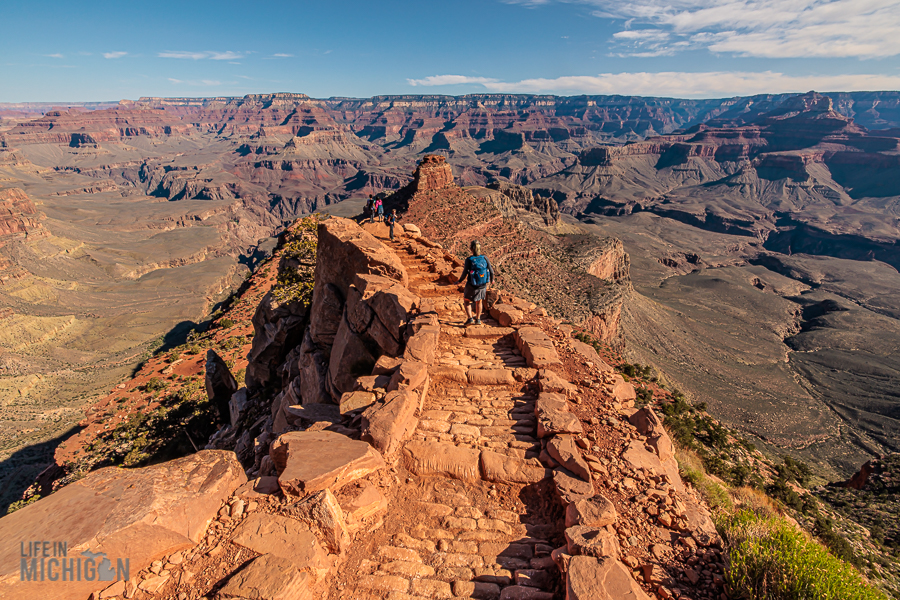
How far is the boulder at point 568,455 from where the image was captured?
8109 mm

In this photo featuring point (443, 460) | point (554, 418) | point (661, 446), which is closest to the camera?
point (443, 460)

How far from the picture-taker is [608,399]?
11.6 m

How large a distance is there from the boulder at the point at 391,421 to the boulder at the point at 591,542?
13.3ft

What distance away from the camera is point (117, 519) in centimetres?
633

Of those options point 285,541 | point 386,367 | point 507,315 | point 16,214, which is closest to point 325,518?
point 285,541

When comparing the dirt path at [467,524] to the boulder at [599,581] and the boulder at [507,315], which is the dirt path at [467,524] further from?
the boulder at [507,315]

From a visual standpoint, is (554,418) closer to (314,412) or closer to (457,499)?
(457,499)

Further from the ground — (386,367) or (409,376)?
(409,376)

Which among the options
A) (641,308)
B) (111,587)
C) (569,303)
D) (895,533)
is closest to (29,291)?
(569,303)

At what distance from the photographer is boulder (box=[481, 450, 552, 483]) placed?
27.5 feet

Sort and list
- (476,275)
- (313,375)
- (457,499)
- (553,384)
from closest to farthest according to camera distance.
A: (457,499) → (553,384) → (476,275) → (313,375)

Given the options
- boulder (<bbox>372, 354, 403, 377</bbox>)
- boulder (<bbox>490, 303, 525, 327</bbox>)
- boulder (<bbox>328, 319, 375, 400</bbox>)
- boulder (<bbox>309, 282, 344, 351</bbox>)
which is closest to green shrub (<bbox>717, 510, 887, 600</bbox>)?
boulder (<bbox>372, 354, 403, 377</bbox>)

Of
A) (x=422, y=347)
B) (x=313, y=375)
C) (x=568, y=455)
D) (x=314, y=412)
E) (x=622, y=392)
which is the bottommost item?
(x=313, y=375)

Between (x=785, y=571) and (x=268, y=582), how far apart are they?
7.25 m
